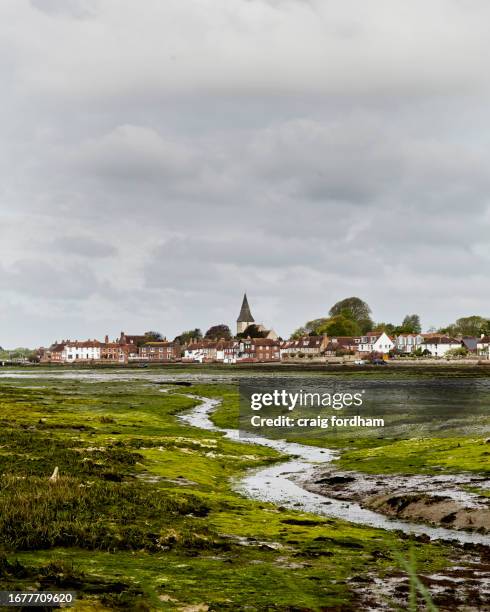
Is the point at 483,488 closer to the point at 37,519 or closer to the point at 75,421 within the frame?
the point at 37,519

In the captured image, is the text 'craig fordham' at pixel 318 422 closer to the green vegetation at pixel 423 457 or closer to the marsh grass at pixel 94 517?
the green vegetation at pixel 423 457

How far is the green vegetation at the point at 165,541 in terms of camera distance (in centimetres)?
1312

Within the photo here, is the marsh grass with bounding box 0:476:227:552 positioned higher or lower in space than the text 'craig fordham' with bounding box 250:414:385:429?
higher

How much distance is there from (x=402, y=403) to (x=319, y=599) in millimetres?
62249

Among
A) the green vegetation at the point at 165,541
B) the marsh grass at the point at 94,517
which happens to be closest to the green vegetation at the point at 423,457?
the green vegetation at the point at 165,541

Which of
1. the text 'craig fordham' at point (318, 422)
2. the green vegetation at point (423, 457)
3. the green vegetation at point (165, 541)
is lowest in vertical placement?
the text 'craig fordham' at point (318, 422)

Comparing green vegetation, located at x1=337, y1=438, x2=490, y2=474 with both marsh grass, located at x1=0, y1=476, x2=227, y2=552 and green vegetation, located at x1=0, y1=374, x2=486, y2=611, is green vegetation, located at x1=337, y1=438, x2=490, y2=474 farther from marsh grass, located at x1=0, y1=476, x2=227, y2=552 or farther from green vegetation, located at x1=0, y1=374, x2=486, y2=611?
marsh grass, located at x1=0, y1=476, x2=227, y2=552

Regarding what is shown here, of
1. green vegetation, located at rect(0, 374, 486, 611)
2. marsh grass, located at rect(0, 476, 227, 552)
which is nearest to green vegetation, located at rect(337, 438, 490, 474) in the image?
green vegetation, located at rect(0, 374, 486, 611)

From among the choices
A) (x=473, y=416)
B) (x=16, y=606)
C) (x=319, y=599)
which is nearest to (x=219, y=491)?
(x=319, y=599)

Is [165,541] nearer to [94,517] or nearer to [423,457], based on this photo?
[94,517]

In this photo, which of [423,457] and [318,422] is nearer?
[423,457]

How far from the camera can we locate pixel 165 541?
691 inches

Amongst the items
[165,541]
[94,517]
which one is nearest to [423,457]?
[165,541]

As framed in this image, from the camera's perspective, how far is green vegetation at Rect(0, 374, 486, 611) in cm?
1312
